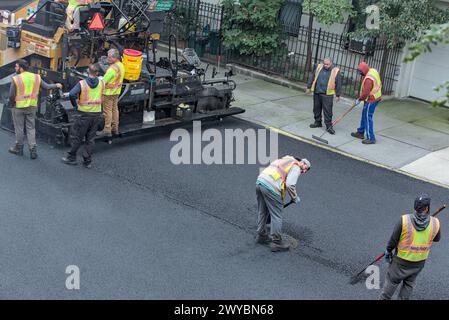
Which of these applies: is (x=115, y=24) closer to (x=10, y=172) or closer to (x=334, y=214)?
(x=10, y=172)

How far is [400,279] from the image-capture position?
7.76 metres

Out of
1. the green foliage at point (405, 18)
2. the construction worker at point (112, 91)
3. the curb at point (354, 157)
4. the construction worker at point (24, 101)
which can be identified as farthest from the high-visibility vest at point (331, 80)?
the construction worker at point (24, 101)

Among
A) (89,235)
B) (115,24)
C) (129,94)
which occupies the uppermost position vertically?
(115,24)

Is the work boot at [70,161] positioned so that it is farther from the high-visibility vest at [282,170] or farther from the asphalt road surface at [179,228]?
the high-visibility vest at [282,170]

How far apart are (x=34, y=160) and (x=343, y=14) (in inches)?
353

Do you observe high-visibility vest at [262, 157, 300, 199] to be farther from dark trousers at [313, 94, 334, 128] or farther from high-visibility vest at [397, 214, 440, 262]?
dark trousers at [313, 94, 334, 128]

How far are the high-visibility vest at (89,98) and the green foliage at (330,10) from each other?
6.79 meters

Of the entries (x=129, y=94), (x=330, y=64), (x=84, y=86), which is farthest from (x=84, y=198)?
(x=330, y=64)

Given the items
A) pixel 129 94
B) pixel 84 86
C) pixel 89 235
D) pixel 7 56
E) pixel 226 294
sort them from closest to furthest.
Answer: pixel 226 294, pixel 89 235, pixel 84 86, pixel 129 94, pixel 7 56

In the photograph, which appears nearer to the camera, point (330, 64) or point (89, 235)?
point (89, 235)

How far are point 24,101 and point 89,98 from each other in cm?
102

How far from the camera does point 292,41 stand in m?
18.2

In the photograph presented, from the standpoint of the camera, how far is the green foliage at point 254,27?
58.3 feet

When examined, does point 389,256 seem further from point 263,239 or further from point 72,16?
point 72,16
